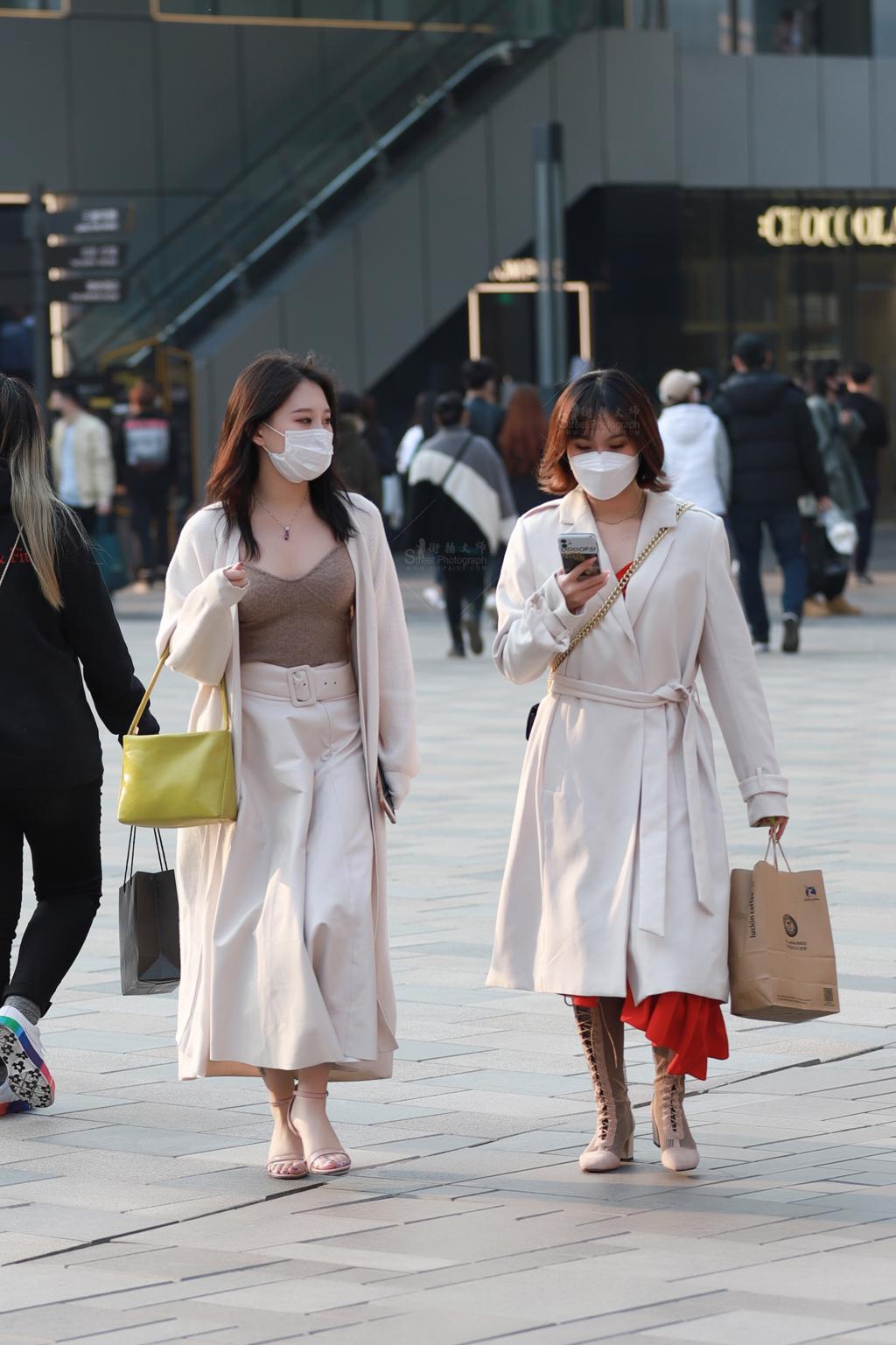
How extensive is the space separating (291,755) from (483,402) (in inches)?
Answer: 512

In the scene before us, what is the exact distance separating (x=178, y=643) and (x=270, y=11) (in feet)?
84.3

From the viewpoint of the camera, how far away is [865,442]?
75.2 ft

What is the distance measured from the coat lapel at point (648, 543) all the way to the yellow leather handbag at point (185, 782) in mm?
870

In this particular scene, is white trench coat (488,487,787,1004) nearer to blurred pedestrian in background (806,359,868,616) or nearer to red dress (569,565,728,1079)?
red dress (569,565,728,1079)

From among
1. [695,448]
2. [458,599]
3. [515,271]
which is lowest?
[458,599]

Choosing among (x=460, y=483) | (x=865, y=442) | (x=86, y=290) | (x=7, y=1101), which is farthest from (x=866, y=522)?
(x=7, y=1101)

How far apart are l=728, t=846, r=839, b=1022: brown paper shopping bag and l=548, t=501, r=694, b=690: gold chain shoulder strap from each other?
59cm

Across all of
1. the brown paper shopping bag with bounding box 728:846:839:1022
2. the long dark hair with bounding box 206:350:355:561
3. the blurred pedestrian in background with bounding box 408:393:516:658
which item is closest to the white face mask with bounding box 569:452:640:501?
the long dark hair with bounding box 206:350:355:561

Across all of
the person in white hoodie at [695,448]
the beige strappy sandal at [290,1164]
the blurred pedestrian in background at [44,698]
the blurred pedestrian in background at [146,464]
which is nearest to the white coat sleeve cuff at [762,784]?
the beige strappy sandal at [290,1164]

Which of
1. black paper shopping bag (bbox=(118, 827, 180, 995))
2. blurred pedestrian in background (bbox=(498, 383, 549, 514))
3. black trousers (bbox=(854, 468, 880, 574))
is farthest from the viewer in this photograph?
black trousers (bbox=(854, 468, 880, 574))

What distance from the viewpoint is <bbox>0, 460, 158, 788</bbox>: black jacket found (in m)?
5.82

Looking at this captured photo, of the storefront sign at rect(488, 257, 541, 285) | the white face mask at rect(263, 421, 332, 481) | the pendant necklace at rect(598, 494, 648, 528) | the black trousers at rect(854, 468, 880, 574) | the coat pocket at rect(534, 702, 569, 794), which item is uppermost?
the storefront sign at rect(488, 257, 541, 285)

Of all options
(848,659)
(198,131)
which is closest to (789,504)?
(848,659)

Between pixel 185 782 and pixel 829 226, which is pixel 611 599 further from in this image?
pixel 829 226
